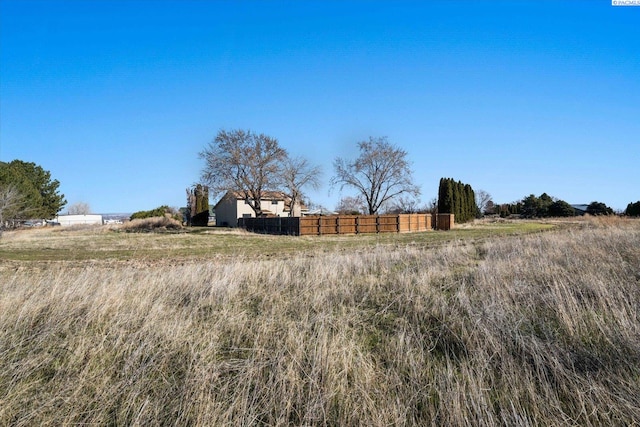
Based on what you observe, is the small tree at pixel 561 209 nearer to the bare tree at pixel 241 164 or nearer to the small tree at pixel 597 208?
the small tree at pixel 597 208

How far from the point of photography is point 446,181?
41750mm

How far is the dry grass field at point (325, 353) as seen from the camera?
2.78m

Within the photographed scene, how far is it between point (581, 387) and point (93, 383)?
13.3ft

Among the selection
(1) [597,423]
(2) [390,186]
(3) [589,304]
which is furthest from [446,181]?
(1) [597,423]

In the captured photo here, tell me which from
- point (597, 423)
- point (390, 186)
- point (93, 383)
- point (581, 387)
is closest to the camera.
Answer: point (597, 423)

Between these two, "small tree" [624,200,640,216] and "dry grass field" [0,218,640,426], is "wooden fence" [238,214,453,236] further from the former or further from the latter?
"dry grass field" [0,218,640,426]

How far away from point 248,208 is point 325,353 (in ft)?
166

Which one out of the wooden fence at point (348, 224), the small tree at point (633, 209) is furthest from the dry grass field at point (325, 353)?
the small tree at point (633, 209)

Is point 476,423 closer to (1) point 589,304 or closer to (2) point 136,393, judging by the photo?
(2) point 136,393

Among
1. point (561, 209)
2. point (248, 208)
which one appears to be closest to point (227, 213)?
point (248, 208)

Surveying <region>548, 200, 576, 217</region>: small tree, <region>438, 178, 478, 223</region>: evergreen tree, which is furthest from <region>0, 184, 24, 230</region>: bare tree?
<region>548, 200, 576, 217</region>: small tree

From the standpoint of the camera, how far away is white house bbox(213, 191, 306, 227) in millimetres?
52500

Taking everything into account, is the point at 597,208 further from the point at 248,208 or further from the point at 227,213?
the point at 227,213

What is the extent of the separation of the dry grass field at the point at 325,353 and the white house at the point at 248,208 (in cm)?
4491
